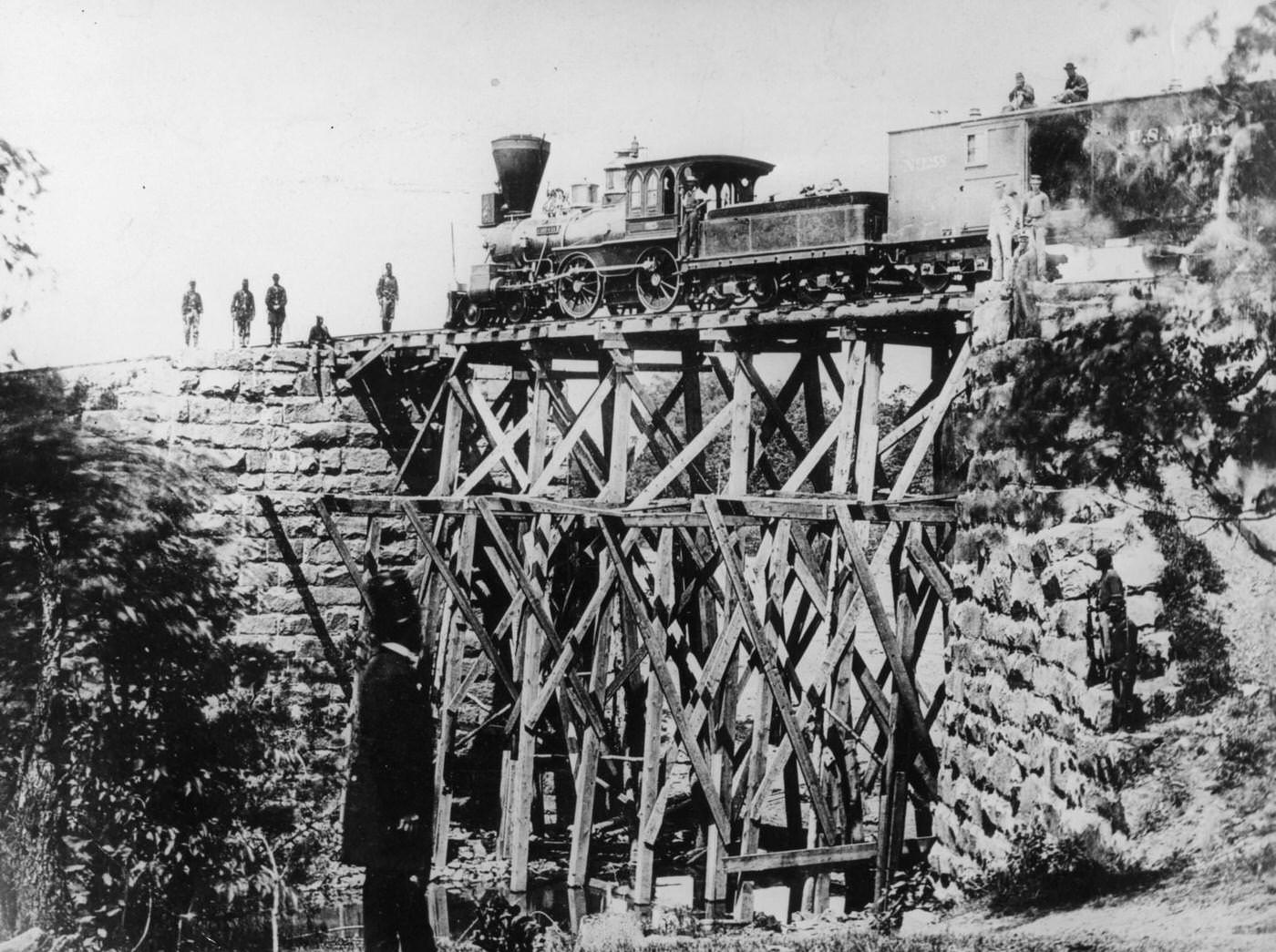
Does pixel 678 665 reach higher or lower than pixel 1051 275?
lower

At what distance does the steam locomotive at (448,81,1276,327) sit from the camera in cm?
646

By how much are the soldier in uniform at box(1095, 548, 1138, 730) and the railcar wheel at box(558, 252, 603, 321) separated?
7441 mm

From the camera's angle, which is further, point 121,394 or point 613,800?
point 613,800

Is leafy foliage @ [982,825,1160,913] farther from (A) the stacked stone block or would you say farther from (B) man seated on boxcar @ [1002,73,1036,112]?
(A) the stacked stone block

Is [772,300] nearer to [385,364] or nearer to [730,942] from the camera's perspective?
[385,364]

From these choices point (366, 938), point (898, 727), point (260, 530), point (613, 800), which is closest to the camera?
point (366, 938)

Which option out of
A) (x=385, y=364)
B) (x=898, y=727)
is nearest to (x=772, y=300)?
(x=385, y=364)

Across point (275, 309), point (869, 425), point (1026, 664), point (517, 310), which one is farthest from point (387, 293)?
point (1026, 664)

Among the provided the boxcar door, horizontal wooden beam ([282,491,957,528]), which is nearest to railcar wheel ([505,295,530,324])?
horizontal wooden beam ([282,491,957,528])

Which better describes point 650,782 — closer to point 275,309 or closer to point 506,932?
point 506,932

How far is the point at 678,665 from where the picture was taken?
30.2ft

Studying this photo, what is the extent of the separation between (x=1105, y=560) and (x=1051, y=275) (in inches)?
61.7

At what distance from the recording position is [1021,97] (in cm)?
927

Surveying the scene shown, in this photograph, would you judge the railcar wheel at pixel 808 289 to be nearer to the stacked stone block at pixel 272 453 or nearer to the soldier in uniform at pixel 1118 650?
the stacked stone block at pixel 272 453
